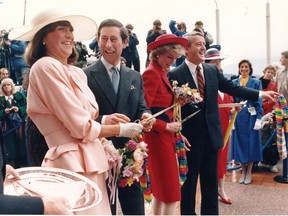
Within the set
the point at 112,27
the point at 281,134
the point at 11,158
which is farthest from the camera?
the point at 11,158

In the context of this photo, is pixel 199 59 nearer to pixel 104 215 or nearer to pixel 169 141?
pixel 169 141

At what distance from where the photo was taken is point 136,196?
8.86ft

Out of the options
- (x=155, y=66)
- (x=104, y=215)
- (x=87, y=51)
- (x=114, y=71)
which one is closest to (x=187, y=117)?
(x=155, y=66)

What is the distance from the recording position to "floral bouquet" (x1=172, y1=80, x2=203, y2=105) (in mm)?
3157

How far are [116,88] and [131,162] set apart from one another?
0.56m

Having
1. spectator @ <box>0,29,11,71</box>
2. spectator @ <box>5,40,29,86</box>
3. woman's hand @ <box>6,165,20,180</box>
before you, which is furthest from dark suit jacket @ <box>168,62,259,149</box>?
spectator @ <box>0,29,11,71</box>

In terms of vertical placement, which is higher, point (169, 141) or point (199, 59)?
point (199, 59)

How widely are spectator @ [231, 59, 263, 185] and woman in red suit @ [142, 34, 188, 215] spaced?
2557mm

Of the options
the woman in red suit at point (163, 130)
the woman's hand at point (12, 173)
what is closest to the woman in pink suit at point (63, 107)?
the woman's hand at point (12, 173)

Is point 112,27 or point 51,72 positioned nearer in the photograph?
point 51,72

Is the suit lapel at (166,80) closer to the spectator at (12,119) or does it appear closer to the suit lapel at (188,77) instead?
the suit lapel at (188,77)

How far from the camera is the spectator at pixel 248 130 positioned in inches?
217

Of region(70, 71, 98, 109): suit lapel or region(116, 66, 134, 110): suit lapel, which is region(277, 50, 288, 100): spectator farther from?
region(70, 71, 98, 109): suit lapel

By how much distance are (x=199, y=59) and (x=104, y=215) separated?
1836 millimetres
